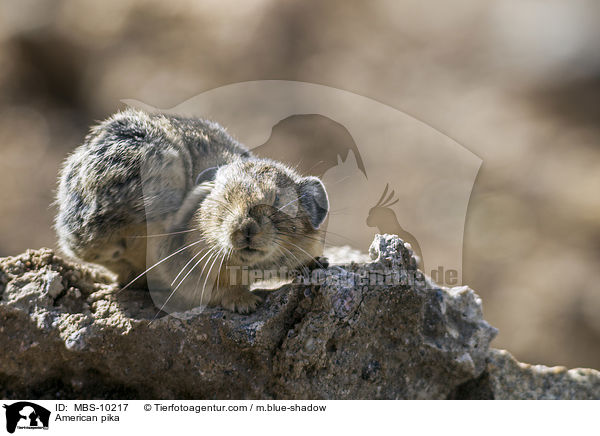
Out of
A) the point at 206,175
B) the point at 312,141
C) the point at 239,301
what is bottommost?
the point at 239,301

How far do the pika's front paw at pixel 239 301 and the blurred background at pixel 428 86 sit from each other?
4186mm

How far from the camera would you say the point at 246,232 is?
267 cm

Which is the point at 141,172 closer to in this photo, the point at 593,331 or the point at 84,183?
the point at 84,183

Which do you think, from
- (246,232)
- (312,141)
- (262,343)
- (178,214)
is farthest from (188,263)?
(312,141)

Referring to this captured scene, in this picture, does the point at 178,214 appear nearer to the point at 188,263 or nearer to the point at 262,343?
the point at 188,263

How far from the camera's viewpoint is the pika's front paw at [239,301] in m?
2.83

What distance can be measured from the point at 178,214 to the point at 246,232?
0.54 metres

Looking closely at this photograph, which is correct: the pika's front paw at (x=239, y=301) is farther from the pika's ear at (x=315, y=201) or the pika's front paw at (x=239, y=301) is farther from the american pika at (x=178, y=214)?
the pika's ear at (x=315, y=201)

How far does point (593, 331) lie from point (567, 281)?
22.5 inches

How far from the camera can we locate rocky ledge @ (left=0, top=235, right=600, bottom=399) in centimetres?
275

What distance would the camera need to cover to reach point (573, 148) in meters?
6.68

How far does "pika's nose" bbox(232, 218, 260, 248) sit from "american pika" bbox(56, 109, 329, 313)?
36 millimetres
